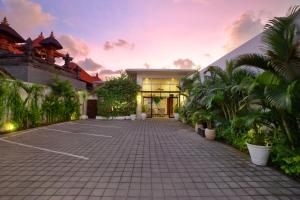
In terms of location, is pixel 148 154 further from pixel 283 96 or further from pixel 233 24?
pixel 233 24

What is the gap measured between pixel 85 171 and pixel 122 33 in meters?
10.0

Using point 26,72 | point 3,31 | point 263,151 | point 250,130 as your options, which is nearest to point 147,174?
point 263,151

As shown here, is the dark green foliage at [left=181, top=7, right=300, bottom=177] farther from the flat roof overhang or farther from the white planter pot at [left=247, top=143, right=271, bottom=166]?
the flat roof overhang

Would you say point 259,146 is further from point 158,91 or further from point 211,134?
point 158,91

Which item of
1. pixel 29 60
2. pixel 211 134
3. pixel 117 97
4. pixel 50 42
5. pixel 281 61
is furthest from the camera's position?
pixel 117 97

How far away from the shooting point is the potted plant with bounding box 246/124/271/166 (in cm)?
475

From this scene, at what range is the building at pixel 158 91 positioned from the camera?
64.4 feet

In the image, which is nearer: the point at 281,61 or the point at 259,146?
the point at 281,61

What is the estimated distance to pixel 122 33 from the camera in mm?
12461

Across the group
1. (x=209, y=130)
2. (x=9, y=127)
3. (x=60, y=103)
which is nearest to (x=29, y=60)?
(x=60, y=103)

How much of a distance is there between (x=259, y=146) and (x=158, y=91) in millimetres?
15882

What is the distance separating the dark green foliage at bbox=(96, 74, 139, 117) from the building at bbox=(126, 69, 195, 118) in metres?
1.06

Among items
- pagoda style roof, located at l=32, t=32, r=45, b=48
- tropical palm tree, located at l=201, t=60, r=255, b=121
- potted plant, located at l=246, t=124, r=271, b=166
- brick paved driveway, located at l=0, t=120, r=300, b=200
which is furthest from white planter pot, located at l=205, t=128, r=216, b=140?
pagoda style roof, located at l=32, t=32, r=45, b=48

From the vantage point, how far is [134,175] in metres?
4.09
